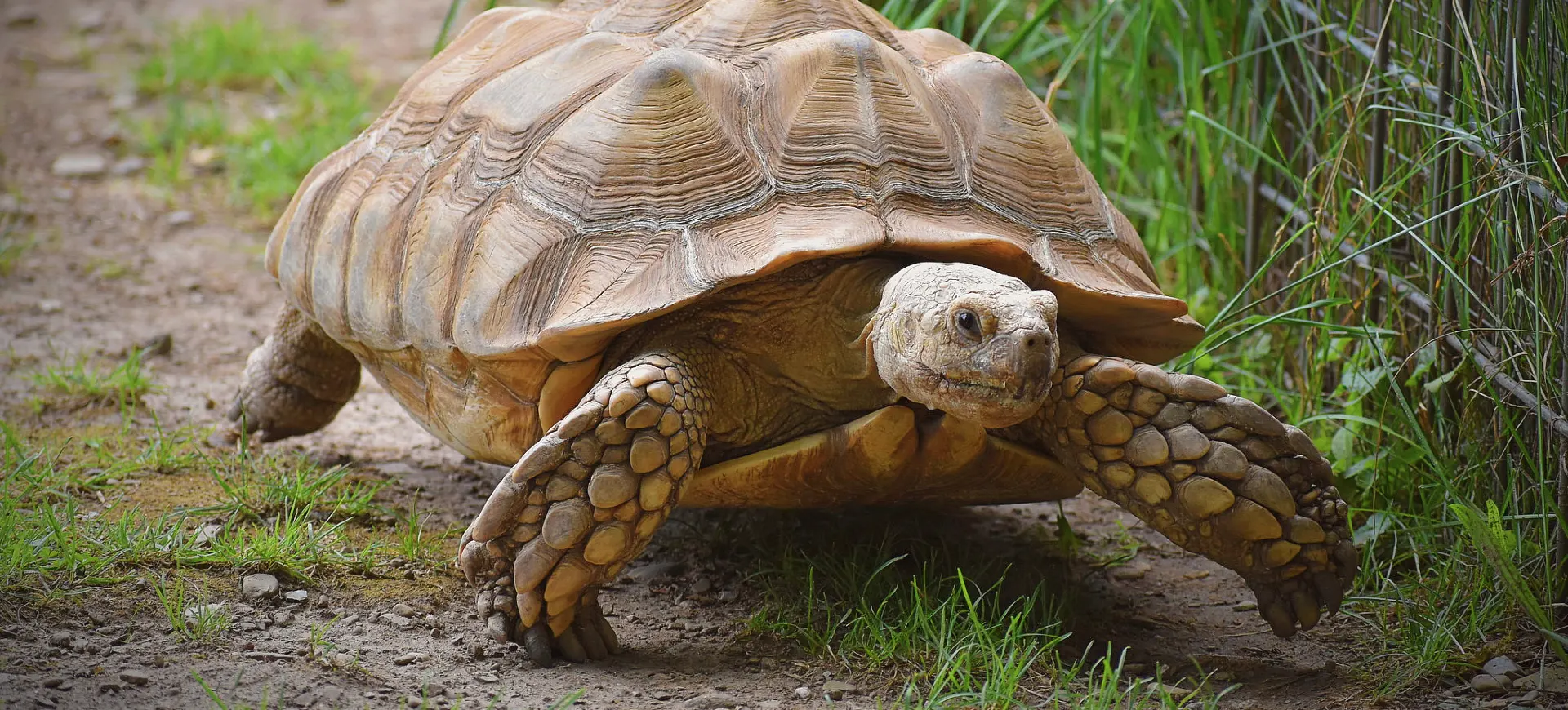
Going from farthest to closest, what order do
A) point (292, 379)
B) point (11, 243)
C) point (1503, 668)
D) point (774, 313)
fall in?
point (11, 243) < point (292, 379) < point (774, 313) < point (1503, 668)

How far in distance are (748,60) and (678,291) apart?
27.6 inches

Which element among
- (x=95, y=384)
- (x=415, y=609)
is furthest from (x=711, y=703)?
(x=95, y=384)

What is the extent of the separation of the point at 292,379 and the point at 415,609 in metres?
1.18

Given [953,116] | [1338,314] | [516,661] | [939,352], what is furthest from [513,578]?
[1338,314]

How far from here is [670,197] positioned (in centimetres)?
291

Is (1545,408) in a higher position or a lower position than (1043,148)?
lower

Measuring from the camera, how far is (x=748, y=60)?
3.16 m

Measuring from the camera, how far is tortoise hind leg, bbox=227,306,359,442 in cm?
392

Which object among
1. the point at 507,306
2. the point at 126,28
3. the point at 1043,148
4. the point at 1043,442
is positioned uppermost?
the point at 1043,148

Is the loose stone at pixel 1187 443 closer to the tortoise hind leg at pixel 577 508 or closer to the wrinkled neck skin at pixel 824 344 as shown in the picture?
the wrinkled neck skin at pixel 824 344

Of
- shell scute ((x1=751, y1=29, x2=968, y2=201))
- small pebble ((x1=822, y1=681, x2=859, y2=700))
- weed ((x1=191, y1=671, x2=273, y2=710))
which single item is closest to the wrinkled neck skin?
shell scute ((x1=751, y1=29, x2=968, y2=201))

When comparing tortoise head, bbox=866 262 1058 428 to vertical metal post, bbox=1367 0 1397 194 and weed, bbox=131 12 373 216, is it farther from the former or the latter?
weed, bbox=131 12 373 216

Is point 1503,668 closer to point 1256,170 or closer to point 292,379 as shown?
point 1256,170

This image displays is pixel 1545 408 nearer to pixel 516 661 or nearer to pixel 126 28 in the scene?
pixel 516 661
